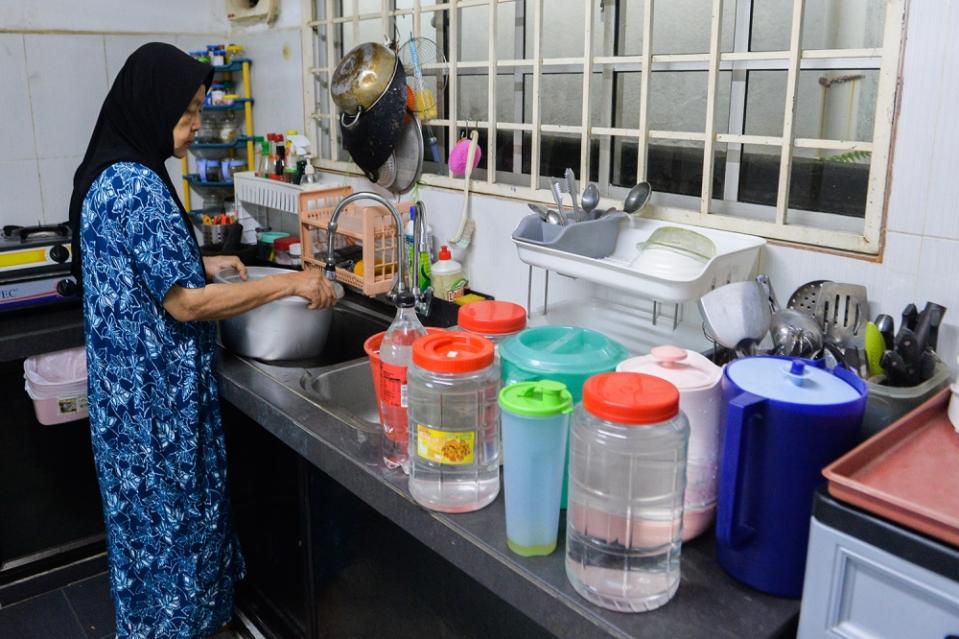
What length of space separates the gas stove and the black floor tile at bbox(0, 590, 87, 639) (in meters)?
0.92

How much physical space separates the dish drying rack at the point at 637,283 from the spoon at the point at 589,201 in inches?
2.9

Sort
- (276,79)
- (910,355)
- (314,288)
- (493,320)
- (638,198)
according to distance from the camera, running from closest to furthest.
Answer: (910,355)
(493,320)
(638,198)
(314,288)
(276,79)

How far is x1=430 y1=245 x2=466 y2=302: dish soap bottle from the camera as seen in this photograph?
208 centimetres

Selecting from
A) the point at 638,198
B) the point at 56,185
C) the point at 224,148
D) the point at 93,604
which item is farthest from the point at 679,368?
the point at 56,185

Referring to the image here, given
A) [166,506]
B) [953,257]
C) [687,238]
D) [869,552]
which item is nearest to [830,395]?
[869,552]

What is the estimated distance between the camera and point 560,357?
1.14 metres

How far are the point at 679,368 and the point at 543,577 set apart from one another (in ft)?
1.09

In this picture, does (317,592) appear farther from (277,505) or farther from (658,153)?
(658,153)

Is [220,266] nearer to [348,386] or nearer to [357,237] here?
[357,237]

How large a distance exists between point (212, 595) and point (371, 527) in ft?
2.08

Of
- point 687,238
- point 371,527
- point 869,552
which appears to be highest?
point 687,238

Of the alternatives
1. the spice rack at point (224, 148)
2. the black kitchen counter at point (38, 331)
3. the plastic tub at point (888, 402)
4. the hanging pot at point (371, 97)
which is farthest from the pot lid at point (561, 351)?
the spice rack at point (224, 148)

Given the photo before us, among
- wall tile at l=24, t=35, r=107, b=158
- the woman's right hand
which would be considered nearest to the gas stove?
wall tile at l=24, t=35, r=107, b=158

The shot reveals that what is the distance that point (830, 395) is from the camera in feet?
3.04
